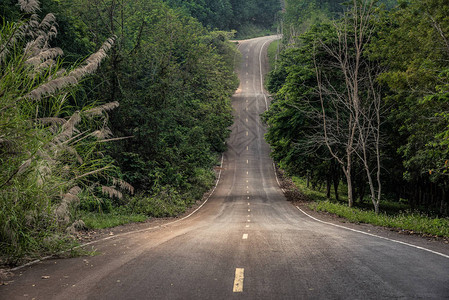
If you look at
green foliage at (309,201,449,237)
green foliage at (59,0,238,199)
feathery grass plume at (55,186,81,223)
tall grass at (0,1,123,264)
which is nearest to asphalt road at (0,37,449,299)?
tall grass at (0,1,123,264)

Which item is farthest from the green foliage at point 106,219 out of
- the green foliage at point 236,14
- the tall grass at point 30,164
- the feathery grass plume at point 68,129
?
the green foliage at point 236,14

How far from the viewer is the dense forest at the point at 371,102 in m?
21.8

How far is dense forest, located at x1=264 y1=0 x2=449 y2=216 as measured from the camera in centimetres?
2175

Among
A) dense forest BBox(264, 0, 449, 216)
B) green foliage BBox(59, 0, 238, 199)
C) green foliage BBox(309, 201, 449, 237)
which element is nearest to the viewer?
green foliage BBox(309, 201, 449, 237)

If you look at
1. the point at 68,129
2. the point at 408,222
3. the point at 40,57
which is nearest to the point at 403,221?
the point at 408,222

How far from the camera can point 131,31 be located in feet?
157

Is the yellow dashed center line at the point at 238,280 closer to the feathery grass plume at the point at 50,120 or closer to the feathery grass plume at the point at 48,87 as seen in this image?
the feathery grass plume at the point at 50,120

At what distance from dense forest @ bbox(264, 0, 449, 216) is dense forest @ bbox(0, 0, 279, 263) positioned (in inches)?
341

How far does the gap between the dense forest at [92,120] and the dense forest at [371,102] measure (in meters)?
8.66

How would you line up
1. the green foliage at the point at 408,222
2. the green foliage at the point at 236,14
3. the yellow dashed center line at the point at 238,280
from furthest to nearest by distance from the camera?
1. the green foliage at the point at 236,14
2. the green foliage at the point at 408,222
3. the yellow dashed center line at the point at 238,280

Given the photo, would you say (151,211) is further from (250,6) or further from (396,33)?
(250,6)

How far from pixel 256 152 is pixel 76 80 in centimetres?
5401

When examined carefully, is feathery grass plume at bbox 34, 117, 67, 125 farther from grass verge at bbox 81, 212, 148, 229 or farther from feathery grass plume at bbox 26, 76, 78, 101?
grass verge at bbox 81, 212, 148, 229

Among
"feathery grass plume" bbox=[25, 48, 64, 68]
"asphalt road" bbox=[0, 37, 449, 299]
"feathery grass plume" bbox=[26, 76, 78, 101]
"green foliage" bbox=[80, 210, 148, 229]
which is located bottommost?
"green foliage" bbox=[80, 210, 148, 229]
